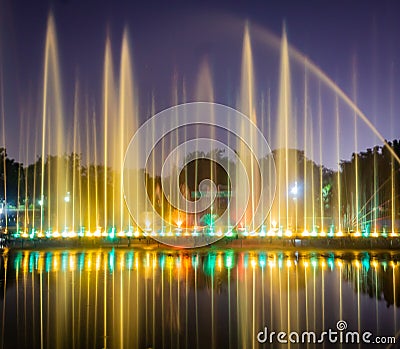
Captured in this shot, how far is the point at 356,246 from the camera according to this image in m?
20.5

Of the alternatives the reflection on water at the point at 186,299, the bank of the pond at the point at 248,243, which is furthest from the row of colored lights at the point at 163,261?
the bank of the pond at the point at 248,243

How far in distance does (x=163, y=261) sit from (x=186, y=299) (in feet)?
20.0

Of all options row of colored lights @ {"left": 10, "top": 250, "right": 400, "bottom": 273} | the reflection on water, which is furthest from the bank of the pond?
the reflection on water

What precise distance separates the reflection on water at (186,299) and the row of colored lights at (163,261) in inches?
1.3

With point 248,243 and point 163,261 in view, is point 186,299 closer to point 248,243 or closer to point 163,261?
point 163,261

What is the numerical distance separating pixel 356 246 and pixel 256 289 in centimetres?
1008

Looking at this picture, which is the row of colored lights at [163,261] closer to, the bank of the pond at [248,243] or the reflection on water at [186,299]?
the reflection on water at [186,299]

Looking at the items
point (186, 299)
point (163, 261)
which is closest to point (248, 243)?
point (163, 261)

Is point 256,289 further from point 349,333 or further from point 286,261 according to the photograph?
point 286,261

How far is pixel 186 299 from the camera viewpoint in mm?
10625

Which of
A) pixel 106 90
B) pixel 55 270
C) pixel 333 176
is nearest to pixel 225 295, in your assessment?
pixel 55 270

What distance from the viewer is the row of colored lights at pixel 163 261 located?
50.2ft

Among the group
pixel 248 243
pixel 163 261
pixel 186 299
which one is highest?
pixel 248 243

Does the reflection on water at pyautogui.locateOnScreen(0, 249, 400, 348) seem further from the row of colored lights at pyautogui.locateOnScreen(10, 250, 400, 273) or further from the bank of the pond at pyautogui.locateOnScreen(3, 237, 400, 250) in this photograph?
the bank of the pond at pyautogui.locateOnScreen(3, 237, 400, 250)
